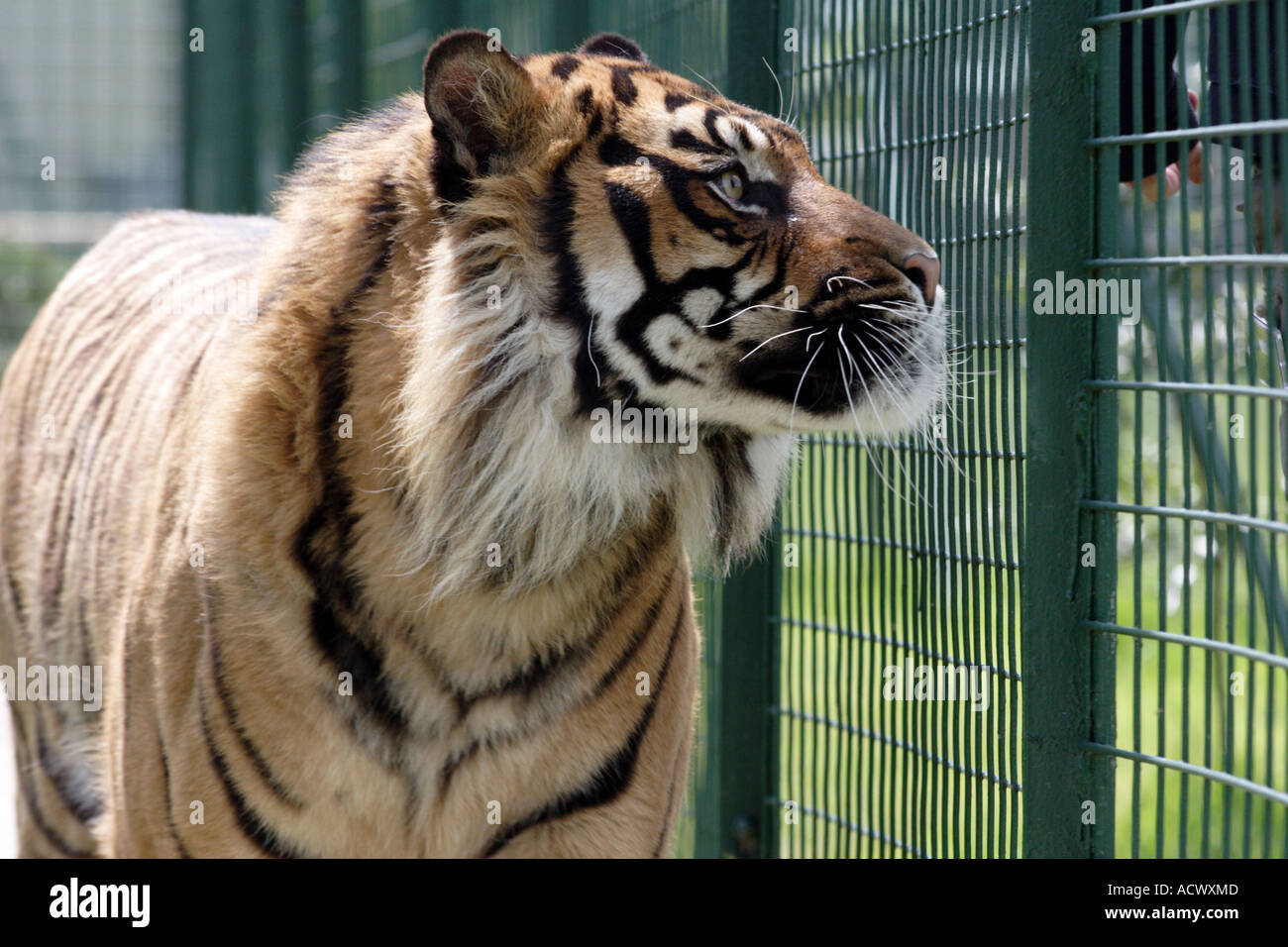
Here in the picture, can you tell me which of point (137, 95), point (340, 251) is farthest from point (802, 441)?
point (137, 95)

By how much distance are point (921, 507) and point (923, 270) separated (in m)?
0.77

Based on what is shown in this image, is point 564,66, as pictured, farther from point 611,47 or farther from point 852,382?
point 852,382

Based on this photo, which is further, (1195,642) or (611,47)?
(611,47)

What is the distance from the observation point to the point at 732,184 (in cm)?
238

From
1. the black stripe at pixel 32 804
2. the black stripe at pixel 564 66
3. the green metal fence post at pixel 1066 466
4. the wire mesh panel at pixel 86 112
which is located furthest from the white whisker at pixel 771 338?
the wire mesh panel at pixel 86 112

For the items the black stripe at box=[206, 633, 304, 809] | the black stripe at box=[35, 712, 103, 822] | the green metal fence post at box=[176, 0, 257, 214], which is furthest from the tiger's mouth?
the green metal fence post at box=[176, 0, 257, 214]

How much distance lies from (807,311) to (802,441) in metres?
1.21

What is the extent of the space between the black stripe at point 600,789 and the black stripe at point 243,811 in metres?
0.36

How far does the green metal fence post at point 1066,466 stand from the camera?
246 cm

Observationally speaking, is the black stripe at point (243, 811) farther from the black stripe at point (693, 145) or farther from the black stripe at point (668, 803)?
the black stripe at point (693, 145)

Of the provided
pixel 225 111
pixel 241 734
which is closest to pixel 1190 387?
pixel 241 734

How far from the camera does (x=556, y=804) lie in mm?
2578

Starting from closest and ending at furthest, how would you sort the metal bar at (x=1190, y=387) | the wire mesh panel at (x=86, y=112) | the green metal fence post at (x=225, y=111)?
the metal bar at (x=1190, y=387), the green metal fence post at (x=225, y=111), the wire mesh panel at (x=86, y=112)
